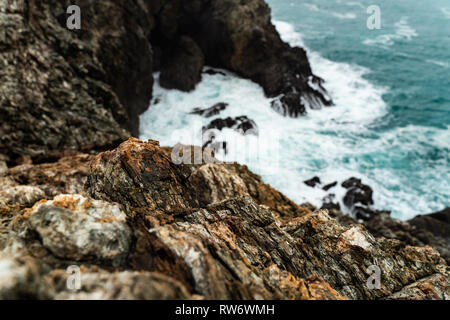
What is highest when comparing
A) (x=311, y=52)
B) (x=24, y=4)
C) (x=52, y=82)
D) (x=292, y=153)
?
(x=311, y=52)

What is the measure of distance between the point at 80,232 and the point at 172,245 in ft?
8.45

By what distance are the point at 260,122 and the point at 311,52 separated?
1547 inches

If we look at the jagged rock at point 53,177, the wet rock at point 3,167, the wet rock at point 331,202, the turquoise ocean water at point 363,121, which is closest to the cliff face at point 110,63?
the wet rock at point 3,167

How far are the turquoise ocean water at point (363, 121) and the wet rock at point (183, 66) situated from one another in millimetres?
1850

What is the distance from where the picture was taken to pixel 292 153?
1555 inches

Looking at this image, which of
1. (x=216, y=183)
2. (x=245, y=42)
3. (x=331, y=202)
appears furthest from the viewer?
(x=245, y=42)

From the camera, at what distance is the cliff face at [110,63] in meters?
20.6

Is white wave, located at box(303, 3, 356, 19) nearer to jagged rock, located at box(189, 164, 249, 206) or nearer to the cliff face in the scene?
the cliff face

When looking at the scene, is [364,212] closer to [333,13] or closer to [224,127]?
[224,127]

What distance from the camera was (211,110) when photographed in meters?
44.7

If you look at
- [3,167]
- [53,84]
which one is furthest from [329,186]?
[3,167]

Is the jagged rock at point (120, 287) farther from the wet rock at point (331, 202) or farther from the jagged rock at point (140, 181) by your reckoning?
the wet rock at point (331, 202)
